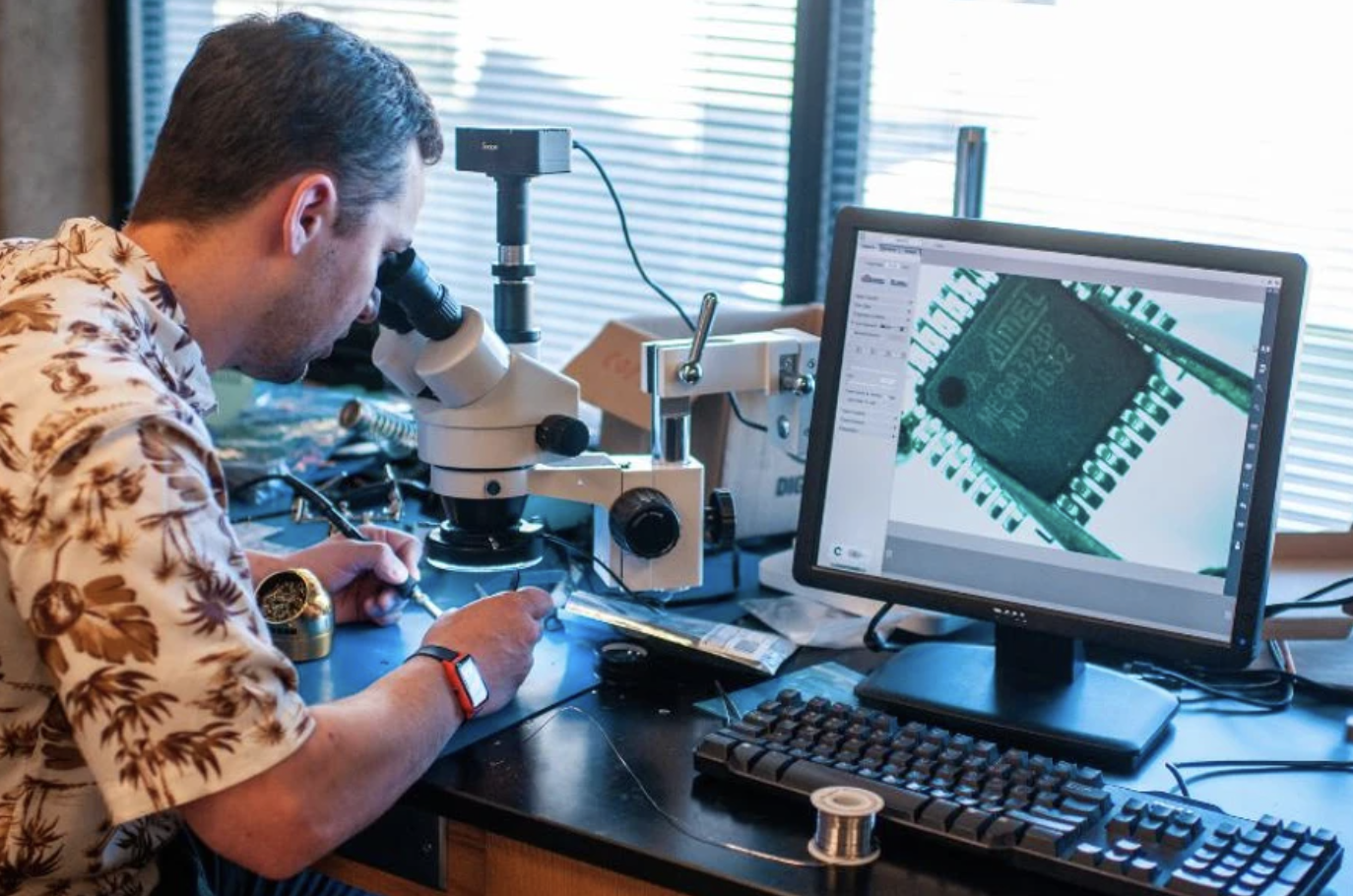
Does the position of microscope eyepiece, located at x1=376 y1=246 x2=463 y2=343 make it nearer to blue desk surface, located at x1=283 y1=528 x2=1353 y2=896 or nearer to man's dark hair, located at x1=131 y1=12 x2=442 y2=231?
man's dark hair, located at x1=131 y1=12 x2=442 y2=231

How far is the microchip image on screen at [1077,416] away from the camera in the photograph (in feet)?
5.16

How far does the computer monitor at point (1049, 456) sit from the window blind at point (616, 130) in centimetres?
97

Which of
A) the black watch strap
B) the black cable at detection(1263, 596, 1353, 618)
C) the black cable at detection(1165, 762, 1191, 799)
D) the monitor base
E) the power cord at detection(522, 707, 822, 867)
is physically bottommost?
the power cord at detection(522, 707, 822, 867)

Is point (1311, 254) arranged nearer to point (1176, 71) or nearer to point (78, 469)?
point (1176, 71)

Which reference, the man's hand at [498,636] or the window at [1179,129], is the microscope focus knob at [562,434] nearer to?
the man's hand at [498,636]

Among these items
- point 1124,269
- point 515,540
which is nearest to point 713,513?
point 515,540

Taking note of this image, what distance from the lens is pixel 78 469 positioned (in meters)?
1.26

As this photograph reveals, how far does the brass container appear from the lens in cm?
179

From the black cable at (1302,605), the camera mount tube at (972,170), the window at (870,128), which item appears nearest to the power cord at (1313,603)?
the black cable at (1302,605)

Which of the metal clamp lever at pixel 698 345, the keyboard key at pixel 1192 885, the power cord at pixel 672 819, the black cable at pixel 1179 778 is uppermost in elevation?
the metal clamp lever at pixel 698 345

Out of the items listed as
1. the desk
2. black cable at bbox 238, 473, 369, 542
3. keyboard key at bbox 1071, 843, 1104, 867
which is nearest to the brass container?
black cable at bbox 238, 473, 369, 542

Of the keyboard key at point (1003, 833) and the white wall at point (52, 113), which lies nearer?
the keyboard key at point (1003, 833)

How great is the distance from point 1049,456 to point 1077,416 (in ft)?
0.16

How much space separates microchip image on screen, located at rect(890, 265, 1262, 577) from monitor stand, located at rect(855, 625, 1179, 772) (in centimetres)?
15
